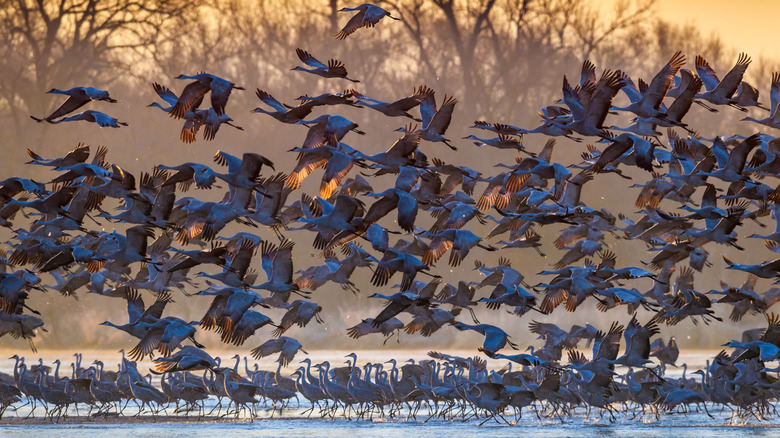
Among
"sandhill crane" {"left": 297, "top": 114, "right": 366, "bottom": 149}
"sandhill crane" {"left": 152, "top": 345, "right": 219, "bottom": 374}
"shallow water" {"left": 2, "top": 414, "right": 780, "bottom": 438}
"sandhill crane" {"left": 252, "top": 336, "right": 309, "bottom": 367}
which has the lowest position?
"shallow water" {"left": 2, "top": 414, "right": 780, "bottom": 438}

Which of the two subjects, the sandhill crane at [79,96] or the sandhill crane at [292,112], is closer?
the sandhill crane at [292,112]

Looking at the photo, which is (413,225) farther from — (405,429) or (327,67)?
(405,429)

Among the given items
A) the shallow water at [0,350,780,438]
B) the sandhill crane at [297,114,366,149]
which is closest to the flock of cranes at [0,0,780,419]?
the sandhill crane at [297,114,366,149]

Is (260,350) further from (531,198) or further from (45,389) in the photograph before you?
(531,198)

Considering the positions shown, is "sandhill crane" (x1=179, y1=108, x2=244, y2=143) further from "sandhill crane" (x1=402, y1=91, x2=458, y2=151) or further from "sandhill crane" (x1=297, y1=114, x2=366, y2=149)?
"sandhill crane" (x1=402, y1=91, x2=458, y2=151)

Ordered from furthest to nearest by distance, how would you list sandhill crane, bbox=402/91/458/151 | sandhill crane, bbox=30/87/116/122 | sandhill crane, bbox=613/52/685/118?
sandhill crane, bbox=402/91/458/151
sandhill crane, bbox=30/87/116/122
sandhill crane, bbox=613/52/685/118

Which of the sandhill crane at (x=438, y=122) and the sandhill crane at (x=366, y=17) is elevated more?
the sandhill crane at (x=366, y=17)

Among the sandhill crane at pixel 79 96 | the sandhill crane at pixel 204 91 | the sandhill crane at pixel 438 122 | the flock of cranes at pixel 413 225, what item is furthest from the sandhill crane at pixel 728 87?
the sandhill crane at pixel 79 96

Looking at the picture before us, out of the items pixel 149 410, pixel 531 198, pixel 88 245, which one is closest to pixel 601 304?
pixel 531 198

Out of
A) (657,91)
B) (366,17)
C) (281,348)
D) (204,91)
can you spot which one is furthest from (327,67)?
(281,348)

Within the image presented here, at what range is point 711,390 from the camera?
65.4 feet

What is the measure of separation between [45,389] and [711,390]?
12.1m

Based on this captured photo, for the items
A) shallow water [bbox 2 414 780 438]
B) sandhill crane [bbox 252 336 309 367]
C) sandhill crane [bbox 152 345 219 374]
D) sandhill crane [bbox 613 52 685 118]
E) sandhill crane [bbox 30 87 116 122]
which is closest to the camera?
sandhill crane [bbox 613 52 685 118]

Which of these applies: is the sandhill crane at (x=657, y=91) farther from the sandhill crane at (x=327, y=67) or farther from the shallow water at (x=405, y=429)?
the shallow water at (x=405, y=429)
